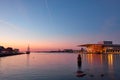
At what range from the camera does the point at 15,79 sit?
2883cm

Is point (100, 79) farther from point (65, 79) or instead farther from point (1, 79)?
point (1, 79)

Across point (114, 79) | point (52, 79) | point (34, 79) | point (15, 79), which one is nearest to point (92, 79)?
point (114, 79)

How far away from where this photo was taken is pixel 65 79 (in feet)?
94.9

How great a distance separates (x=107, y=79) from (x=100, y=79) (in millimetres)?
1096

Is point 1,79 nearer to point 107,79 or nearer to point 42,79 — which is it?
point 42,79

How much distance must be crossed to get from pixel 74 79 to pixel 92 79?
109 inches

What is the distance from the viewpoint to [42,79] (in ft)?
94.9

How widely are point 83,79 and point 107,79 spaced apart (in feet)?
12.1

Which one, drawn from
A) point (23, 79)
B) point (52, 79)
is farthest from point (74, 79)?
point (23, 79)

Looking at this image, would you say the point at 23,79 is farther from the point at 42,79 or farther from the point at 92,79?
the point at 92,79

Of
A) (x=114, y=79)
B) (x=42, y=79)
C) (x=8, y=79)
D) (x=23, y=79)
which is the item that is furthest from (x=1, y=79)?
(x=114, y=79)

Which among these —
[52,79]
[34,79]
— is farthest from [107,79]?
[34,79]

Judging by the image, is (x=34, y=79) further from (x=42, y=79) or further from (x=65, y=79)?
(x=65, y=79)

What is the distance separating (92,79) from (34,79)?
8781mm
